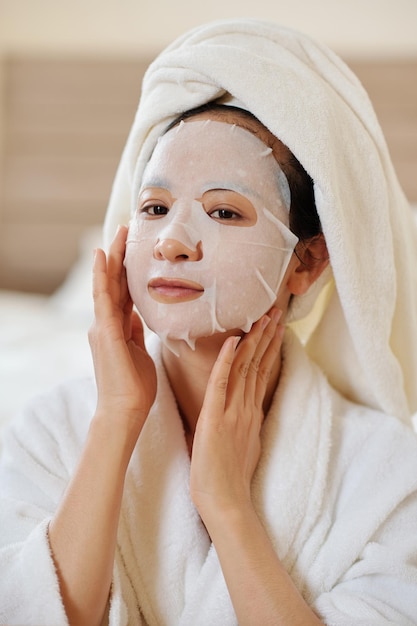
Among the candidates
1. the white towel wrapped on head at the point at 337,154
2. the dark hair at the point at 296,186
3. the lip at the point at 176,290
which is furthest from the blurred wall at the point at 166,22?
the lip at the point at 176,290

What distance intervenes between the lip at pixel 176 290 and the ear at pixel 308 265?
0.22 m

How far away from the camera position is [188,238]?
92cm

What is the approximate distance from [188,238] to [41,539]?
17.8 inches

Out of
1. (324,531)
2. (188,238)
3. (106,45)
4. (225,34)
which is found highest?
(106,45)

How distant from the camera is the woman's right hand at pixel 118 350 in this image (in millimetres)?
934

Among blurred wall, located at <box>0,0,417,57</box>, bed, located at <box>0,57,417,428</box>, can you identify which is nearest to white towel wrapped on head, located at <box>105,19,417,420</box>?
bed, located at <box>0,57,417,428</box>

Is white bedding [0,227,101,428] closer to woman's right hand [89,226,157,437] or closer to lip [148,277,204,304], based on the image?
woman's right hand [89,226,157,437]

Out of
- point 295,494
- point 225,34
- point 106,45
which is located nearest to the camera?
point 295,494

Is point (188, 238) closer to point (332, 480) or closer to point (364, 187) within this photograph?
point (364, 187)

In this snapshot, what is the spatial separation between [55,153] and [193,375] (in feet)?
9.05

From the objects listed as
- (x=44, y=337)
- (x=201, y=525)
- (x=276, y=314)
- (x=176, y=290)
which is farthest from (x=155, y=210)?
(x=44, y=337)

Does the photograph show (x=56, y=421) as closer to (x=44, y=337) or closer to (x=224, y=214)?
(x=224, y=214)

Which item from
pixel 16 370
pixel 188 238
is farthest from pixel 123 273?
pixel 16 370

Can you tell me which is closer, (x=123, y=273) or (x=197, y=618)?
(x=197, y=618)
